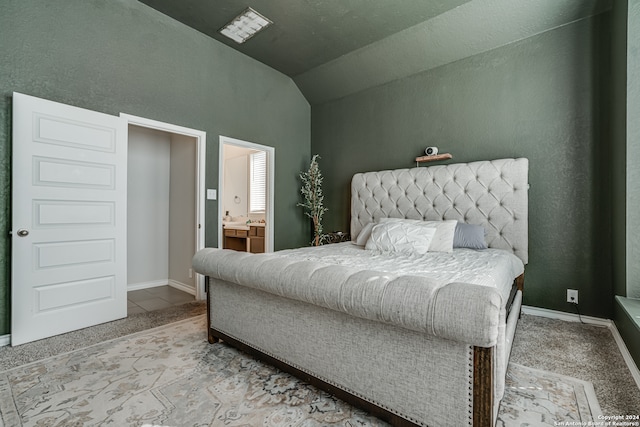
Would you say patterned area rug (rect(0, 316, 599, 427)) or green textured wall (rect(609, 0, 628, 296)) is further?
green textured wall (rect(609, 0, 628, 296))

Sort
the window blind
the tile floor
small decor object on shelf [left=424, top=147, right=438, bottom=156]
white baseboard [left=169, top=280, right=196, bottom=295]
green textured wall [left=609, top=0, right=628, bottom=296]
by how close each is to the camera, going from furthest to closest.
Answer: the window blind
white baseboard [left=169, top=280, right=196, bottom=295]
small decor object on shelf [left=424, top=147, right=438, bottom=156]
the tile floor
green textured wall [left=609, top=0, right=628, bottom=296]

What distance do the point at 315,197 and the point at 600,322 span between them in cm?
354

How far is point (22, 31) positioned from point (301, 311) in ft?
10.6

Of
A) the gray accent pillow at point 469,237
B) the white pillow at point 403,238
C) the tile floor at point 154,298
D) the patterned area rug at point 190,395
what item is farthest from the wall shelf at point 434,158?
the tile floor at point 154,298

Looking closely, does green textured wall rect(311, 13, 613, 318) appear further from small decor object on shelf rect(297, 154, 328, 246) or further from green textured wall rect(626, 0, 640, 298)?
small decor object on shelf rect(297, 154, 328, 246)

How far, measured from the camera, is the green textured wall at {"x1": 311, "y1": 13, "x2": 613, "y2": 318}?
2734 millimetres

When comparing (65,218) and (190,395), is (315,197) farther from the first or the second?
(190,395)

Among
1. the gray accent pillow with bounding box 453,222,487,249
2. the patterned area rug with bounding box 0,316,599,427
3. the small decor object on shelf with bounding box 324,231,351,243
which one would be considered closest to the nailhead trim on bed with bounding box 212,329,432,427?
the patterned area rug with bounding box 0,316,599,427

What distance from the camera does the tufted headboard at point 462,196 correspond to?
9.80ft

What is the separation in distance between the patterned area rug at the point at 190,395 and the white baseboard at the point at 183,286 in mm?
1803

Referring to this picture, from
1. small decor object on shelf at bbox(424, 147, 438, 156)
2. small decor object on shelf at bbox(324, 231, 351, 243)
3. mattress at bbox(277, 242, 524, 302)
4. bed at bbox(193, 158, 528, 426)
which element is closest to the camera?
bed at bbox(193, 158, 528, 426)

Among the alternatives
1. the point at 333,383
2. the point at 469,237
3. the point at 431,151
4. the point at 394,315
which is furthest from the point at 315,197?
the point at 394,315

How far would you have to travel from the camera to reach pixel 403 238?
9.33ft

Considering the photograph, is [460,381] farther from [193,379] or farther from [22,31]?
[22,31]
